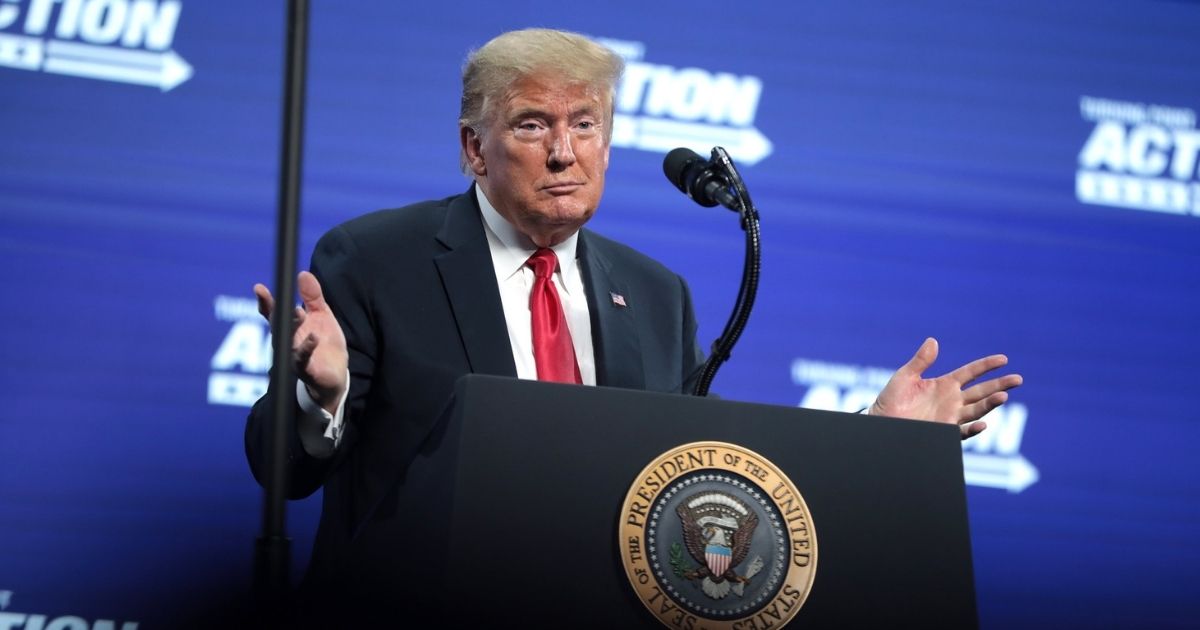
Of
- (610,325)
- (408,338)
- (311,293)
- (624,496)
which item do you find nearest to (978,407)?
(610,325)

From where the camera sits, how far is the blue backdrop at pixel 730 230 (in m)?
2.96

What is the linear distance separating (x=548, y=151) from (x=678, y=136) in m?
1.14

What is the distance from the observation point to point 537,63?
2.21 meters

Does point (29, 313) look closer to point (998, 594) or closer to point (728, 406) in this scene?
point (728, 406)

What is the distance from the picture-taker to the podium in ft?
4.48

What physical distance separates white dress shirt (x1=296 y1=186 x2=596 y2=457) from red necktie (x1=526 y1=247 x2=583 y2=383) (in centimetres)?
2

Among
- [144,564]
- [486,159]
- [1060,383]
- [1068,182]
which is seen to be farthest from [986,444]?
[144,564]

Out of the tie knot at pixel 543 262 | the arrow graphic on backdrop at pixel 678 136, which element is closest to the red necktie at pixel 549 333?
the tie knot at pixel 543 262

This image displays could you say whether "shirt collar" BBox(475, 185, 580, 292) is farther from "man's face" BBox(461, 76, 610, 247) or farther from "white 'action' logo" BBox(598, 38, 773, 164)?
"white 'action' logo" BBox(598, 38, 773, 164)

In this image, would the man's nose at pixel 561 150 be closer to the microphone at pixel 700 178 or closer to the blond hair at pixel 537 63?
the blond hair at pixel 537 63

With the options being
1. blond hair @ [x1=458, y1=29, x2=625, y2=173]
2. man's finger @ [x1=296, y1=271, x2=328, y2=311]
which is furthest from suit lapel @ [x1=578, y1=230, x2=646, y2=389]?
man's finger @ [x1=296, y1=271, x2=328, y2=311]

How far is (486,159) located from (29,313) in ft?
4.15

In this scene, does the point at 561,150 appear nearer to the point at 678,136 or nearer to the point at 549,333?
the point at 549,333

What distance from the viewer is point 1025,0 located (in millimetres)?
3674
